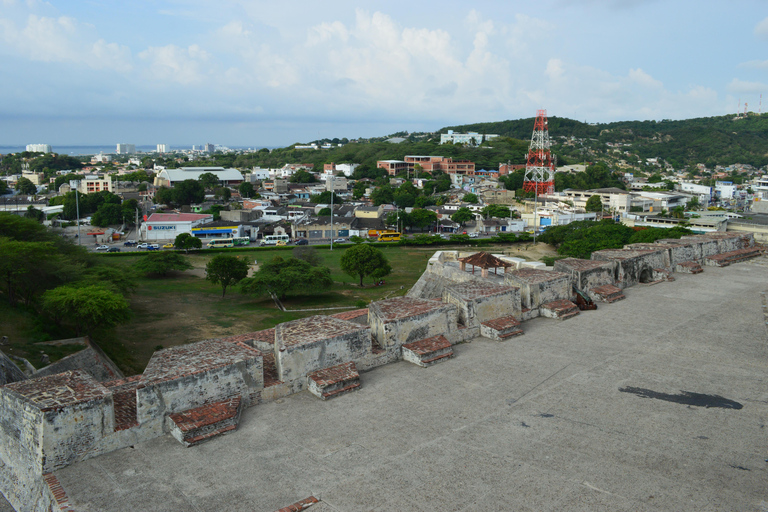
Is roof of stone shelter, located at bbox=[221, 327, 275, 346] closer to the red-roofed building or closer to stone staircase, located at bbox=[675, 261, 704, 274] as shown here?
stone staircase, located at bbox=[675, 261, 704, 274]

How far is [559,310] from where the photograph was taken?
38.3 ft

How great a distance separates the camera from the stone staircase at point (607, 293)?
42.1ft

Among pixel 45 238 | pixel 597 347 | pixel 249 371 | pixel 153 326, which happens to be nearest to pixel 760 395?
pixel 597 347

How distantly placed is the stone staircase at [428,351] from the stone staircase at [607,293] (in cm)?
521

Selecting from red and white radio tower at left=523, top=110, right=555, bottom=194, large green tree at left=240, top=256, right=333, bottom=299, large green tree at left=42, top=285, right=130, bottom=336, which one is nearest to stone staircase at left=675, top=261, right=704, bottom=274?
large green tree at left=240, top=256, right=333, bottom=299

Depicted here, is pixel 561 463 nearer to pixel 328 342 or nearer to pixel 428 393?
pixel 428 393

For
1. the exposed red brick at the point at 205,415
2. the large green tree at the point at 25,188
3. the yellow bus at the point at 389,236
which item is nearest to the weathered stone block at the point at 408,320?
the exposed red brick at the point at 205,415

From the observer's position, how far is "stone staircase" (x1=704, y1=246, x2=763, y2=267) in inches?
666

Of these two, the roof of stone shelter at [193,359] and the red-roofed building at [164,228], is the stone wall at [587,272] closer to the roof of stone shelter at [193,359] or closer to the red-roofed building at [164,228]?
the roof of stone shelter at [193,359]

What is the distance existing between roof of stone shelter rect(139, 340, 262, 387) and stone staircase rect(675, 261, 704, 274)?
13215mm

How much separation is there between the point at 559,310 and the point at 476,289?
198 centimetres

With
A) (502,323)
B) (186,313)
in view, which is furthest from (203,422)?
(186,313)

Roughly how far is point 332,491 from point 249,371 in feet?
8.46

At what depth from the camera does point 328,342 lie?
27.4 ft
